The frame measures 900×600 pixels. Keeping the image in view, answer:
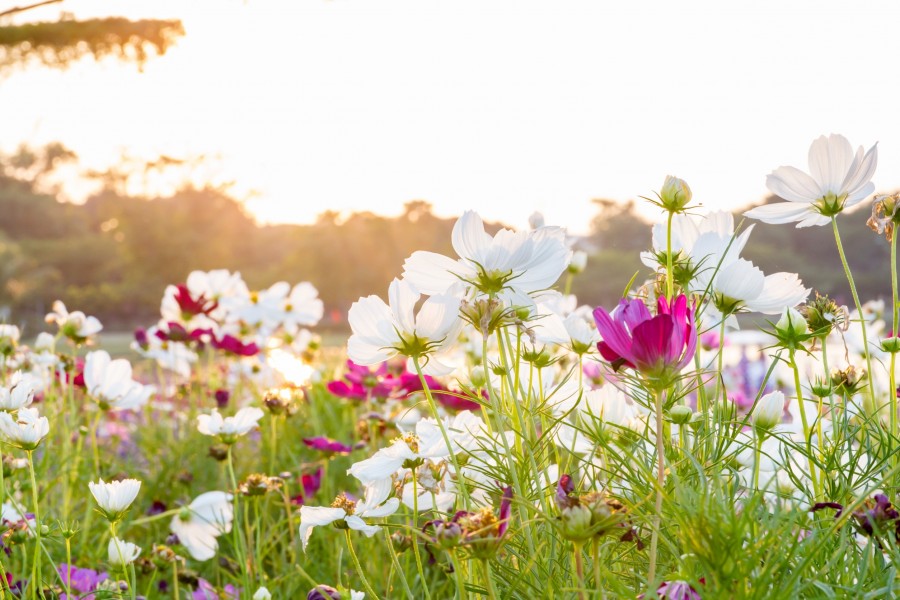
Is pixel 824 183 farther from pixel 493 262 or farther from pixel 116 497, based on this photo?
pixel 116 497

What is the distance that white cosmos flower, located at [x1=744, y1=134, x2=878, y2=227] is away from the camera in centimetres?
75

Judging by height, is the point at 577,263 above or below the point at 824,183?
below

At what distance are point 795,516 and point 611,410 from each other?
0.34 m

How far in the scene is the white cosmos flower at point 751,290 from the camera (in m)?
0.69

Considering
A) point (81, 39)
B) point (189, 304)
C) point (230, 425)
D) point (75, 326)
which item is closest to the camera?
point (230, 425)

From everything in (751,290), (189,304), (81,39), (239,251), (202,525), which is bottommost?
(239,251)

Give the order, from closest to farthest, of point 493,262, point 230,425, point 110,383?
point 493,262 < point 230,425 < point 110,383

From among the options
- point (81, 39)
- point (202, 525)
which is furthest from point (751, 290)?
point (81, 39)

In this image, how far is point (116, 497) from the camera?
2.44 ft

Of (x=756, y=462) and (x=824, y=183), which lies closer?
(x=756, y=462)

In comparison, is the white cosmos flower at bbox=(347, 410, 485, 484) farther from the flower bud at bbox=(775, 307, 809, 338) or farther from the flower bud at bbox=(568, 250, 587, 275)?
the flower bud at bbox=(568, 250, 587, 275)

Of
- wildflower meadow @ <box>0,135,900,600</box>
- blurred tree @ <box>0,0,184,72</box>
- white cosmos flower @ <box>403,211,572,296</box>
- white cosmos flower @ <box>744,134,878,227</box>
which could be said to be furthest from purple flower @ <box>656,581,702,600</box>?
blurred tree @ <box>0,0,184,72</box>

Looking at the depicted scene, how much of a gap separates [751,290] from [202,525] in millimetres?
1033

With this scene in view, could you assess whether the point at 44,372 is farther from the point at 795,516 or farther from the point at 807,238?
the point at 807,238
